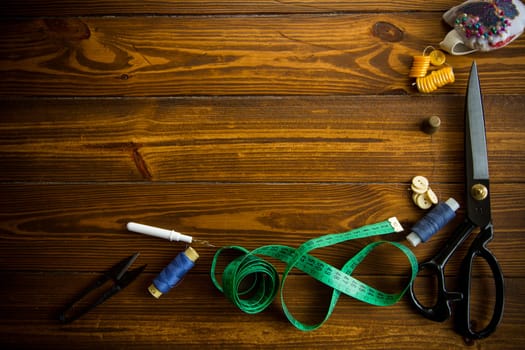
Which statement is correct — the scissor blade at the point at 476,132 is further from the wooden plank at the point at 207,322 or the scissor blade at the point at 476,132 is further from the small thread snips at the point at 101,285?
the small thread snips at the point at 101,285

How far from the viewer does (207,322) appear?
1.04 metres

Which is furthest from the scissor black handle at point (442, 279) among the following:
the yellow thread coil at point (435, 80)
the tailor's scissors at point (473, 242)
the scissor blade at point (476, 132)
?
the yellow thread coil at point (435, 80)

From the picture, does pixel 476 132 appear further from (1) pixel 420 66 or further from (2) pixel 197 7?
(2) pixel 197 7

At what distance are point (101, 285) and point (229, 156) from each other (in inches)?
18.0

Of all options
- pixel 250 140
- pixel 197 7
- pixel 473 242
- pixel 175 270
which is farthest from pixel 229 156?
pixel 473 242

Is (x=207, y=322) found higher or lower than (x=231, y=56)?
lower

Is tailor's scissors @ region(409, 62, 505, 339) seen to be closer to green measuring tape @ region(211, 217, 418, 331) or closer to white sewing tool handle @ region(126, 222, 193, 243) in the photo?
green measuring tape @ region(211, 217, 418, 331)

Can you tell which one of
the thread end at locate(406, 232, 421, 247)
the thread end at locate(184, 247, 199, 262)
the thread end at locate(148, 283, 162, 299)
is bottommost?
the thread end at locate(148, 283, 162, 299)

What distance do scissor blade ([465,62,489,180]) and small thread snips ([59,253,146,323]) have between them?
85 cm

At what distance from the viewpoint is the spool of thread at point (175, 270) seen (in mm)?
997

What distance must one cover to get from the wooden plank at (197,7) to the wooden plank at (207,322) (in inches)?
27.4

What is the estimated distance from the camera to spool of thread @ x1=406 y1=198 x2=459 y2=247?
3.20 ft

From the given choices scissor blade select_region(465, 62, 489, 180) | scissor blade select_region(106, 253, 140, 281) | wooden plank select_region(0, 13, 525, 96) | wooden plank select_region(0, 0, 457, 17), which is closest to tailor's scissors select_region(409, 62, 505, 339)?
scissor blade select_region(465, 62, 489, 180)

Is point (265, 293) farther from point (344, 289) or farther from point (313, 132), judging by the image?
point (313, 132)
